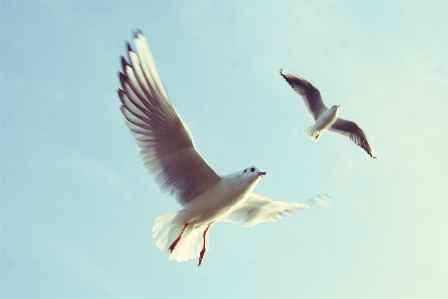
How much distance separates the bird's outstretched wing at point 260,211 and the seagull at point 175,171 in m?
0.30

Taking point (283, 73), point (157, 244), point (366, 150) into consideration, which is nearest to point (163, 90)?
point (157, 244)

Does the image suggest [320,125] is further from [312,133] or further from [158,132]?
[158,132]

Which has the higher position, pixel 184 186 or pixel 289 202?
pixel 184 186

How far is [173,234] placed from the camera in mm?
5977

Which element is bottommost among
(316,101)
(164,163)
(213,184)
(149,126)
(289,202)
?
(289,202)

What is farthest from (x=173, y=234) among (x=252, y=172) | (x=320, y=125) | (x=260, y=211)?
(x=320, y=125)

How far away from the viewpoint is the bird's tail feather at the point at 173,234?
592cm

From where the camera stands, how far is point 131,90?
198 inches

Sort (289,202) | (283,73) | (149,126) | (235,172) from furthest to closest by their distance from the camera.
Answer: (283,73) → (289,202) → (235,172) → (149,126)

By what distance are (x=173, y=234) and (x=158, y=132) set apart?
1.30 metres

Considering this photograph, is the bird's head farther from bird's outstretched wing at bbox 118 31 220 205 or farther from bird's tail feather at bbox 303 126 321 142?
bird's tail feather at bbox 303 126 321 142

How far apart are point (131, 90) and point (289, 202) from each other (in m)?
2.85

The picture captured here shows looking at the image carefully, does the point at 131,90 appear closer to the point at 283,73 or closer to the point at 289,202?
the point at 289,202

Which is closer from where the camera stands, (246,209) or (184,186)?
(184,186)
